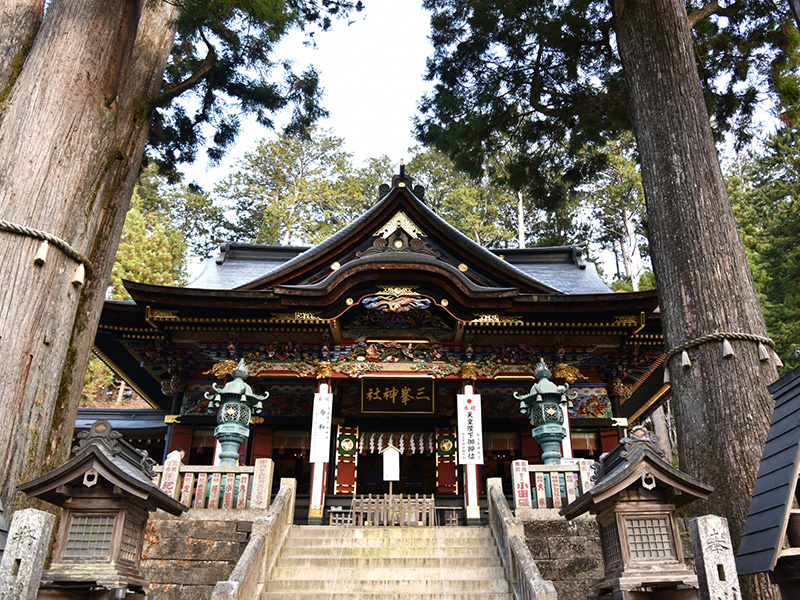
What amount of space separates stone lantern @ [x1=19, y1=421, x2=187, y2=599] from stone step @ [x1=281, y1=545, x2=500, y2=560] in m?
2.82

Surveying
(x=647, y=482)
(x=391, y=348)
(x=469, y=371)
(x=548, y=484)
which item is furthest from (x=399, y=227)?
(x=647, y=482)

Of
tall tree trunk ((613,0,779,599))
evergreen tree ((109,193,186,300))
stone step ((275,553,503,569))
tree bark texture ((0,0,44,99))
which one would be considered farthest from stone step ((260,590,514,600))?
evergreen tree ((109,193,186,300))

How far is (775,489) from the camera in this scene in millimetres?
3043

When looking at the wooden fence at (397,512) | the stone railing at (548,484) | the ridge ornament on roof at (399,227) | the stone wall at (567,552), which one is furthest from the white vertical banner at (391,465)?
the ridge ornament on roof at (399,227)

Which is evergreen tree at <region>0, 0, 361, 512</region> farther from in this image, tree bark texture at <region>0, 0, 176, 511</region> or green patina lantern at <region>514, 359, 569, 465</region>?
green patina lantern at <region>514, 359, 569, 465</region>

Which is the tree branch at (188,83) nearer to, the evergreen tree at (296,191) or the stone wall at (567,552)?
the stone wall at (567,552)

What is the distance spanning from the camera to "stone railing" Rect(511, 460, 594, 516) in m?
7.21

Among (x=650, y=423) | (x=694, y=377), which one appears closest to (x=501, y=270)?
(x=694, y=377)

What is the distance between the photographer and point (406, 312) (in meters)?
11.0

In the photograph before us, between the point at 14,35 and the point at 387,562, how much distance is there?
7.02 meters

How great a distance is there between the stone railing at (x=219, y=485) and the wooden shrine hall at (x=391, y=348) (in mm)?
2428

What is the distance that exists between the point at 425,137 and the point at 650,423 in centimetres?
1489

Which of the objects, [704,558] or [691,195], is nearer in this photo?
[704,558]

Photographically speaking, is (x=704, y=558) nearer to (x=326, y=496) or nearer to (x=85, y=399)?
(x=326, y=496)
